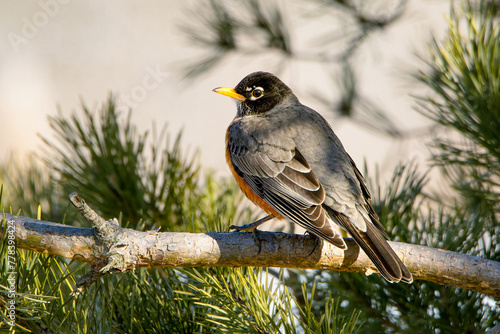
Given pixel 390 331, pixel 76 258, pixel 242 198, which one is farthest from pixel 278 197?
pixel 76 258

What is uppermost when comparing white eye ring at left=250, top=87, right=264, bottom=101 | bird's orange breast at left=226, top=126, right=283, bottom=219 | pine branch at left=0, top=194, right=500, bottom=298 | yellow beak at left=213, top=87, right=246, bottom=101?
white eye ring at left=250, top=87, right=264, bottom=101

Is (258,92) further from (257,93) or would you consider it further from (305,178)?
(305,178)

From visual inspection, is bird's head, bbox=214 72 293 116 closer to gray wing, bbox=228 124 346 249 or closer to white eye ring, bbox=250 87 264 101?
white eye ring, bbox=250 87 264 101

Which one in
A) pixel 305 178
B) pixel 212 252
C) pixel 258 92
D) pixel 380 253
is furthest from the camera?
pixel 258 92

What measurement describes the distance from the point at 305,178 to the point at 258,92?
35.7 inches

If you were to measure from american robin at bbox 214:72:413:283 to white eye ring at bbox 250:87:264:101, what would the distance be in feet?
0.45

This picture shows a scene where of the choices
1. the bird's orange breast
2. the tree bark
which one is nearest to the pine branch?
the tree bark

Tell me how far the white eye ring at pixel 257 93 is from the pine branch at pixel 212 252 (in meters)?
1.27

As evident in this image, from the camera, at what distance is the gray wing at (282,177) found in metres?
1.89

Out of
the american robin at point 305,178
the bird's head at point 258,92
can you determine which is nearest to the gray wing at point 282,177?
the american robin at point 305,178

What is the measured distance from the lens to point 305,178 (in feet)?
6.86

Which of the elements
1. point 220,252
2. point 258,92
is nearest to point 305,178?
point 220,252

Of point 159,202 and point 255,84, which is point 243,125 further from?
point 159,202

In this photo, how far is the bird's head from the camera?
285 centimetres
